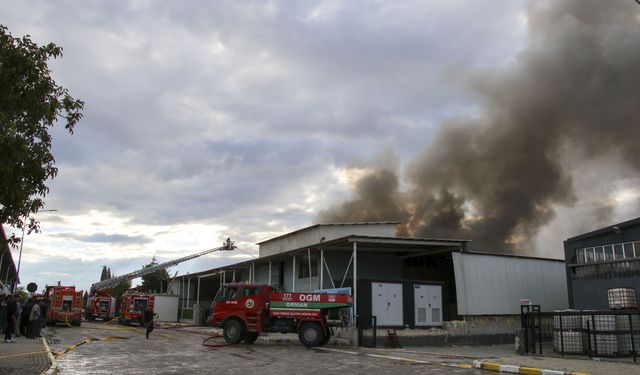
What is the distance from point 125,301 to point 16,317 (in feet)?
70.5

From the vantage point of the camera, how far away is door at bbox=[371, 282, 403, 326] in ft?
75.7

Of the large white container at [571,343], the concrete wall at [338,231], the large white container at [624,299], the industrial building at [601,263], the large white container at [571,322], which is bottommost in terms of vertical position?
the large white container at [571,343]

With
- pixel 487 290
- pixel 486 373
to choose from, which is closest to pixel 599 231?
pixel 487 290

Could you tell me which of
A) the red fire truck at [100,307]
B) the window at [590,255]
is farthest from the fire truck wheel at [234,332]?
the red fire truck at [100,307]

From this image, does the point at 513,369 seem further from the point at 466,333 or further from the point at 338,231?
the point at 338,231

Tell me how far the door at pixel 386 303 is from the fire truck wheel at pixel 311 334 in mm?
3793

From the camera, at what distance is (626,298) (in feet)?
60.4

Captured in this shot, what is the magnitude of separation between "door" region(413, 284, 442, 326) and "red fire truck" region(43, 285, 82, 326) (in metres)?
22.7

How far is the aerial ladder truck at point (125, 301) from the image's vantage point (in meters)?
38.7

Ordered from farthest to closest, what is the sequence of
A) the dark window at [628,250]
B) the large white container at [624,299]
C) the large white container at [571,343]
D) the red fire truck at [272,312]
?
the dark window at [628,250], the red fire truck at [272,312], the large white container at [624,299], the large white container at [571,343]

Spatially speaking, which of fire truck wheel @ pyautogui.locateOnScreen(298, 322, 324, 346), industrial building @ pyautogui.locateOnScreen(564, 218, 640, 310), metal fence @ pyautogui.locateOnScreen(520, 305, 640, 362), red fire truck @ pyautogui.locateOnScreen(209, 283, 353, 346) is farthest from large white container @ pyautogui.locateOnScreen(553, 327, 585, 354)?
fire truck wheel @ pyautogui.locateOnScreen(298, 322, 324, 346)

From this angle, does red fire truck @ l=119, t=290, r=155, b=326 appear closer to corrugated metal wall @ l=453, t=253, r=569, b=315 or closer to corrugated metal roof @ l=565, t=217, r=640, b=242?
corrugated metal wall @ l=453, t=253, r=569, b=315

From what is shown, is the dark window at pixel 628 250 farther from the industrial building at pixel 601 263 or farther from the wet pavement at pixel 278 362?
the wet pavement at pixel 278 362

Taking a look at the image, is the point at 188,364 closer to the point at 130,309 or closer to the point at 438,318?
the point at 438,318
